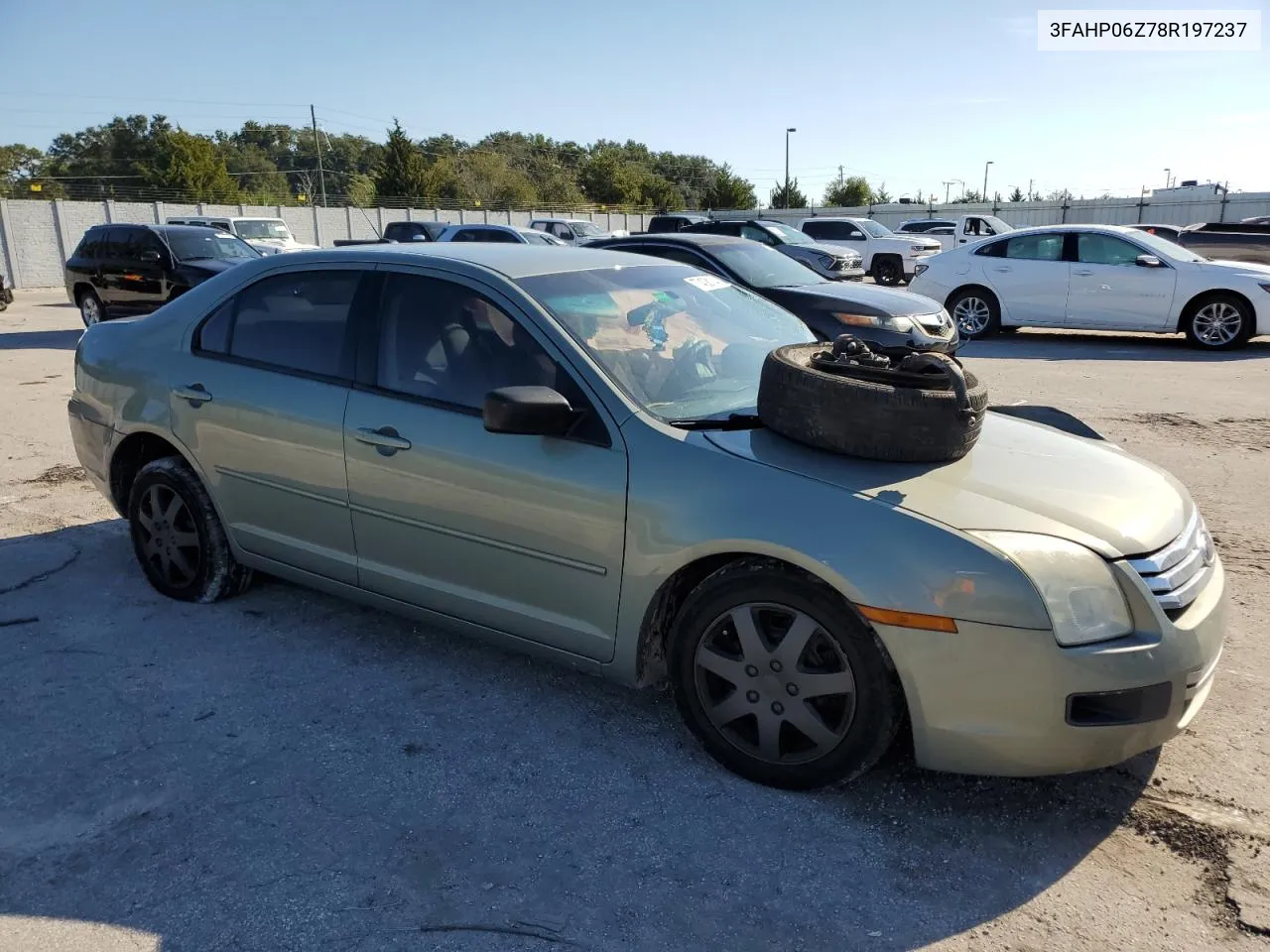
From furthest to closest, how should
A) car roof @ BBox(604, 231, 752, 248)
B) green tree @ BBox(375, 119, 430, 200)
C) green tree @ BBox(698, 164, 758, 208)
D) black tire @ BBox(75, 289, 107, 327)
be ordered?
1. green tree @ BBox(698, 164, 758, 208)
2. green tree @ BBox(375, 119, 430, 200)
3. black tire @ BBox(75, 289, 107, 327)
4. car roof @ BBox(604, 231, 752, 248)

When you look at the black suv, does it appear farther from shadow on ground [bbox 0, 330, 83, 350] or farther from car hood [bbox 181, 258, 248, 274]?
shadow on ground [bbox 0, 330, 83, 350]

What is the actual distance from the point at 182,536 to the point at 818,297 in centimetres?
647

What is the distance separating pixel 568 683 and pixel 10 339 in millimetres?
15280

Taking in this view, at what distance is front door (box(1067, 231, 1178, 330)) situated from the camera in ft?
41.0

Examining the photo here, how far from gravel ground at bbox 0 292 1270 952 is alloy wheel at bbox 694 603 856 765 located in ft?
0.57

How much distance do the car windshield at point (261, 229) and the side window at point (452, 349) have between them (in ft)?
74.0

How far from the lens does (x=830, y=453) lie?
299cm

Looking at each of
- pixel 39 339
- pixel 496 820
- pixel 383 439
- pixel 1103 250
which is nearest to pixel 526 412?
pixel 383 439

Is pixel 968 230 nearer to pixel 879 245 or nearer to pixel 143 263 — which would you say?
pixel 879 245

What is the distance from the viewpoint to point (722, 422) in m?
3.25

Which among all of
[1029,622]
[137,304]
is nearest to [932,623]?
[1029,622]

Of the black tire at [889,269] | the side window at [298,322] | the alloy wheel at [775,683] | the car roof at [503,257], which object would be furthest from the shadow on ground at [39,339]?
the black tire at [889,269]

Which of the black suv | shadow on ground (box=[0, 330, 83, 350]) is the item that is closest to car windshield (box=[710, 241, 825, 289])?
the black suv

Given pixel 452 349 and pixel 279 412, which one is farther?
pixel 279 412
